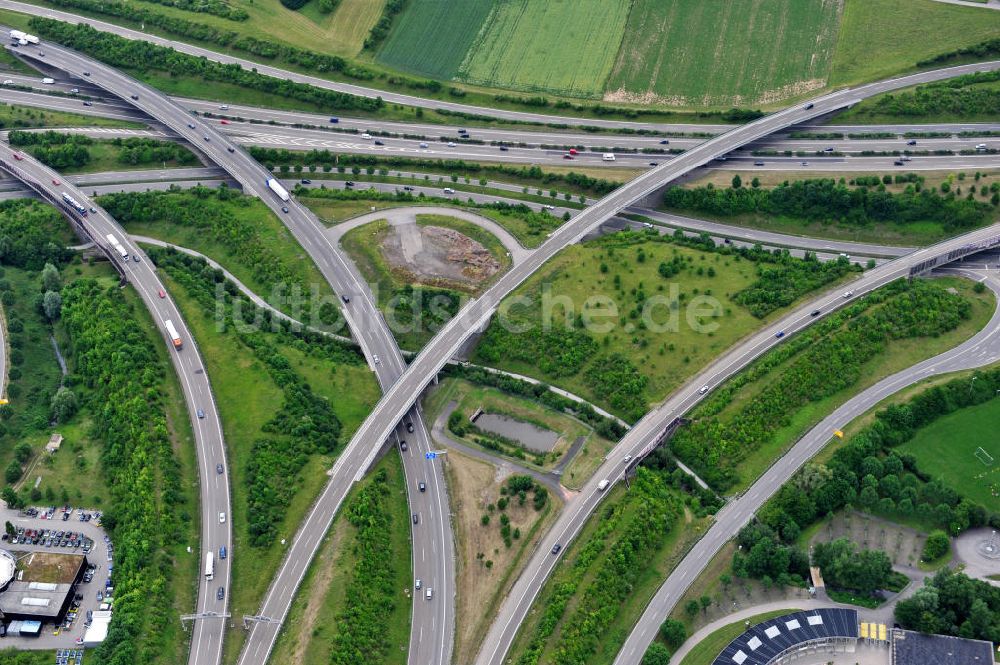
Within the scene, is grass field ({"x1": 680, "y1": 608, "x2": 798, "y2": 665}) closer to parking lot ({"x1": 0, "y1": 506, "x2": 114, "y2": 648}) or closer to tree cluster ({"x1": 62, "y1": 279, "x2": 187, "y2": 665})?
tree cluster ({"x1": 62, "y1": 279, "x2": 187, "y2": 665})

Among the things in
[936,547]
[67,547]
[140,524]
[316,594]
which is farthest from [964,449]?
[67,547]

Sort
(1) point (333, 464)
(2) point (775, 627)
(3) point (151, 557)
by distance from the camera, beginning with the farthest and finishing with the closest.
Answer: (1) point (333, 464), (3) point (151, 557), (2) point (775, 627)

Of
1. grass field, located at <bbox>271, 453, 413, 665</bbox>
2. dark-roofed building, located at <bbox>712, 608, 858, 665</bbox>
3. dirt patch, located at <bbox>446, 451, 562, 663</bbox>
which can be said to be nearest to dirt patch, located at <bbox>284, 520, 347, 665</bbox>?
grass field, located at <bbox>271, 453, 413, 665</bbox>

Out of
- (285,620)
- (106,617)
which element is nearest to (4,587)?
(106,617)

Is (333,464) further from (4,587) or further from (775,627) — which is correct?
(775,627)

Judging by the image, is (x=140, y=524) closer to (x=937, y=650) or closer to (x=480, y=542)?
(x=480, y=542)

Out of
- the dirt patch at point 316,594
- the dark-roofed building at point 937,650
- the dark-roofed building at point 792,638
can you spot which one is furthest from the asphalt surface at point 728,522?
the dirt patch at point 316,594
